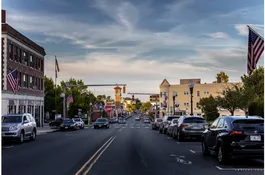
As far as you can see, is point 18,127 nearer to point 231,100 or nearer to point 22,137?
point 22,137

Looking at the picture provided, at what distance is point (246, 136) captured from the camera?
13633 millimetres

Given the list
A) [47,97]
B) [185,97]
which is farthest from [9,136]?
[185,97]

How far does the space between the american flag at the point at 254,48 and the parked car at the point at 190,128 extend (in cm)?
686

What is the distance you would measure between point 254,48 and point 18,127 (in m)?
14.6

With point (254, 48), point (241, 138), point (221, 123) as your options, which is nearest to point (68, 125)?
point (254, 48)

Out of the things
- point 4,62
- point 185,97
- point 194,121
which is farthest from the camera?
point 185,97

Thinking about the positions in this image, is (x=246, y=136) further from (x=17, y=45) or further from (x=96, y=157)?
(x=17, y=45)

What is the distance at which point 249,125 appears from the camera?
13938 millimetres

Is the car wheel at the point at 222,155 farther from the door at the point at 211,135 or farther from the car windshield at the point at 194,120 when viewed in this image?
the car windshield at the point at 194,120

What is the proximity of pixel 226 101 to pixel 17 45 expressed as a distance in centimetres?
2783

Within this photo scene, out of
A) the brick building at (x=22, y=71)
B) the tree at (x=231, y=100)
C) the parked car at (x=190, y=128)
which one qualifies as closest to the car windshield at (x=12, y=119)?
the parked car at (x=190, y=128)

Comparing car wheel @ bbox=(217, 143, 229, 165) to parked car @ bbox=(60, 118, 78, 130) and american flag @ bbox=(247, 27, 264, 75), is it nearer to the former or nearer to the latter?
american flag @ bbox=(247, 27, 264, 75)

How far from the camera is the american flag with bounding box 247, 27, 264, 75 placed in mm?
20302

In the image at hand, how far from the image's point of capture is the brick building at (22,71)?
4547cm
